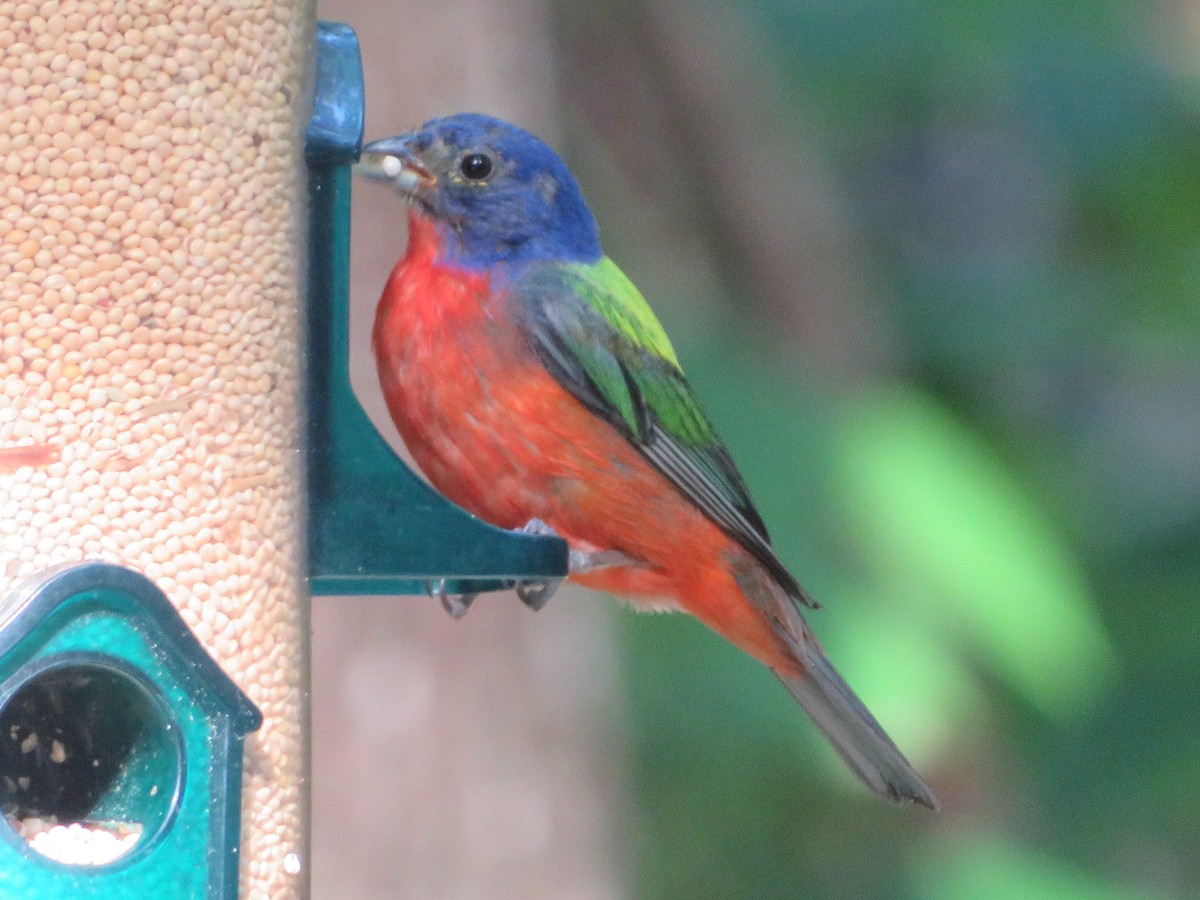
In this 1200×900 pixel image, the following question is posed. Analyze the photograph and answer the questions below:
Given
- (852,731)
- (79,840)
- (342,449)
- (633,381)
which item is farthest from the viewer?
(852,731)

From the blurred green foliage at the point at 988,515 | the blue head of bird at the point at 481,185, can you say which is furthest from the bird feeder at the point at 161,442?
the blurred green foliage at the point at 988,515

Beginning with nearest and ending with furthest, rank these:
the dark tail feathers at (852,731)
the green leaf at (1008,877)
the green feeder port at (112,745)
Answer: the green feeder port at (112,745) < the dark tail feathers at (852,731) < the green leaf at (1008,877)

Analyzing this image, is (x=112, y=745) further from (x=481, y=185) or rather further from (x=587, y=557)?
(x=481, y=185)

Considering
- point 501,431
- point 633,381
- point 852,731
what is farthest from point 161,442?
point 852,731

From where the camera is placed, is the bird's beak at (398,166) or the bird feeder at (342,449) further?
the bird's beak at (398,166)

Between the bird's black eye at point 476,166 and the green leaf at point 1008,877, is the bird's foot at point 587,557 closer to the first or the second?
the bird's black eye at point 476,166

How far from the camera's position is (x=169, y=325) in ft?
7.98

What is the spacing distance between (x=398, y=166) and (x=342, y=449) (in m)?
1.44

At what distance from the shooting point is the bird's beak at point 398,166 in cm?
391

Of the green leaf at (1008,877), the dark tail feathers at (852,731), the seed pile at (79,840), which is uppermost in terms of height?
the seed pile at (79,840)

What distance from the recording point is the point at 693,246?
24.3 ft

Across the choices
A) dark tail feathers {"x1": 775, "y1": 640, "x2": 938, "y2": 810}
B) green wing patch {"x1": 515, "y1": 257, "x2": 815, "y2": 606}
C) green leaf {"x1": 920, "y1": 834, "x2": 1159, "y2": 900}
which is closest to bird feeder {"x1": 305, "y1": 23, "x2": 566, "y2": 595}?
green wing patch {"x1": 515, "y1": 257, "x2": 815, "y2": 606}

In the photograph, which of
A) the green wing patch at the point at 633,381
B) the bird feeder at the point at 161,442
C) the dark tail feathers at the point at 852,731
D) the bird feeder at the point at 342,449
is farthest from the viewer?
the dark tail feathers at the point at 852,731

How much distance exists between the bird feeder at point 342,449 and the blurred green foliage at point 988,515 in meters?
2.23
